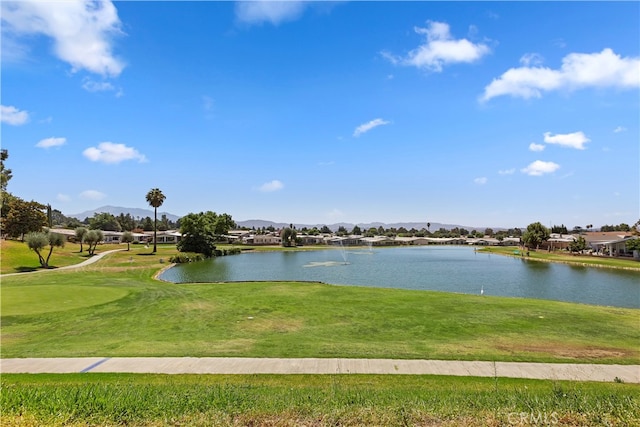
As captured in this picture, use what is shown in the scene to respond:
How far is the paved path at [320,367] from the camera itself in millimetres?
11320

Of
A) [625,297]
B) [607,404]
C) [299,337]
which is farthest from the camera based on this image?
[625,297]

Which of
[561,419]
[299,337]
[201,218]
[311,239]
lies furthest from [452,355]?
[311,239]

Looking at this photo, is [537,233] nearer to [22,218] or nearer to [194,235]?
[194,235]

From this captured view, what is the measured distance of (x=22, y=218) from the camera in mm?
64875

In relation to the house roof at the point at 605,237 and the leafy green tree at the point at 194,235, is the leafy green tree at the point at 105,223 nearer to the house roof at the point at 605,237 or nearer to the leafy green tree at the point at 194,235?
the leafy green tree at the point at 194,235

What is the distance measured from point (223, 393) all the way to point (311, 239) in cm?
14381

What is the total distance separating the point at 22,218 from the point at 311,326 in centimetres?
7001

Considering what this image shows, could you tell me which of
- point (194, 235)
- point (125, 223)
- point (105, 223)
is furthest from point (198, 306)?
point (125, 223)

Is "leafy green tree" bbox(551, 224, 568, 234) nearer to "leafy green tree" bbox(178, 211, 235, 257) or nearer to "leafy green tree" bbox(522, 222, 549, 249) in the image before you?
"leafy green tree" bbox(522, 222, 549, 249)

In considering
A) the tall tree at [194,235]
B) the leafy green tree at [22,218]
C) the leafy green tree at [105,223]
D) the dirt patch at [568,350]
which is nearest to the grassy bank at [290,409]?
the dirt patch at [568,350]

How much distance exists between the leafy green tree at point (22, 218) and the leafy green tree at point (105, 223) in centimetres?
8352

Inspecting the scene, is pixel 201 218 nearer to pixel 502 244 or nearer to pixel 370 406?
pixel 370 406

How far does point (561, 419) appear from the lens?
5918mm

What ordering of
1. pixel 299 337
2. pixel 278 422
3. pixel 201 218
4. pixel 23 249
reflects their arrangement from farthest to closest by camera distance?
pixel 201 218
pixel 23 249
pixel 299 337
pixel 278 422
